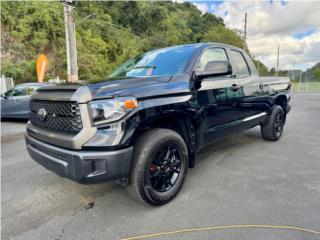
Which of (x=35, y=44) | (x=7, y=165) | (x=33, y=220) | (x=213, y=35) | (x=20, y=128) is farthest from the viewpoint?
(x=213, y=35)

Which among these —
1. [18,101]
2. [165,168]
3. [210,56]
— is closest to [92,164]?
[165,168]

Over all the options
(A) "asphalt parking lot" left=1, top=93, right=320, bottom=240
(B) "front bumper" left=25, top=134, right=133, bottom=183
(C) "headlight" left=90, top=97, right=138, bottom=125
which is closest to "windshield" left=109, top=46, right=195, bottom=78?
(C) "headlight" left=90, top=97, right=138, bottom=125

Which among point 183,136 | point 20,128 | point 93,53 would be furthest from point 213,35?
point 183,136

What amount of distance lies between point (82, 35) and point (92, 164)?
19219 mm

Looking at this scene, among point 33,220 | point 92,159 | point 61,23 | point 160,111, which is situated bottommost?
point 33,220

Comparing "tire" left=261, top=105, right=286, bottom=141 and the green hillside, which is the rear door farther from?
the green hillside

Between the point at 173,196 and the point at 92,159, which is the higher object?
the point at 92,159

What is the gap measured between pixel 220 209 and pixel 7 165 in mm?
3497

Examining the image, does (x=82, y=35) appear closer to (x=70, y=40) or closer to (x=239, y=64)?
(x=70, y=40)

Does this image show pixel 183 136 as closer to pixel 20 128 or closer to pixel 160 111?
pixel 160 111

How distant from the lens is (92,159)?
2002 mm

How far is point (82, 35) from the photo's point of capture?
741 inches

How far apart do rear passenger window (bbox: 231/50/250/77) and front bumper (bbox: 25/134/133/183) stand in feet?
8.01

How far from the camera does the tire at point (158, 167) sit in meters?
2.24
